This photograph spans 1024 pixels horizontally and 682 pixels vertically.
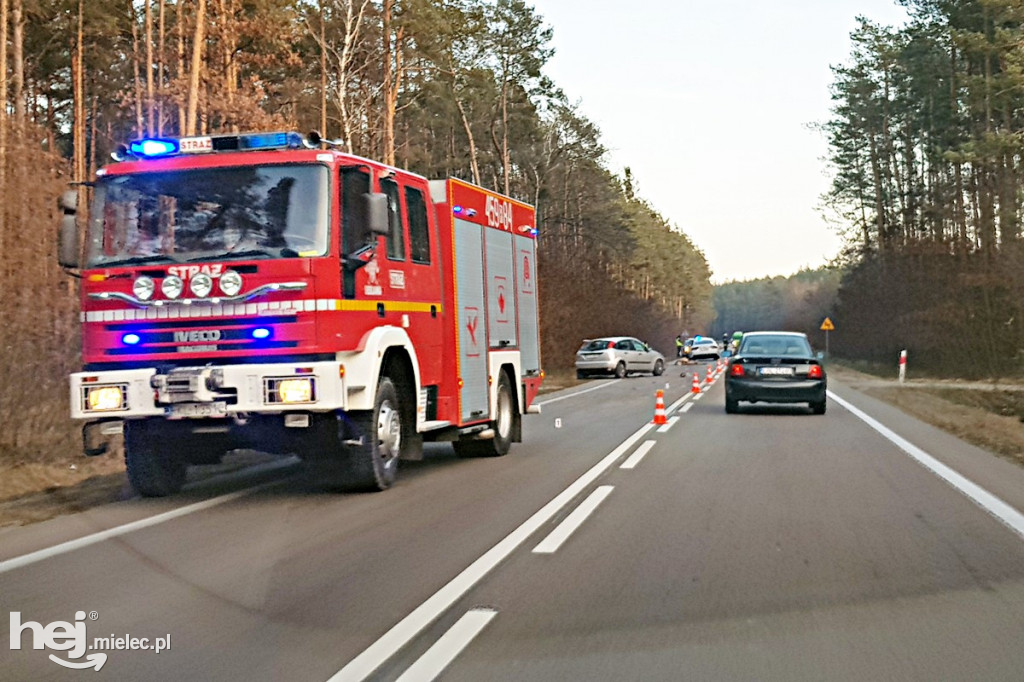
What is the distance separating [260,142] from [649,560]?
5.33 m

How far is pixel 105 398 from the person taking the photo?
33.2 feet

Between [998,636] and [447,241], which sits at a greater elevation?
[447,241]

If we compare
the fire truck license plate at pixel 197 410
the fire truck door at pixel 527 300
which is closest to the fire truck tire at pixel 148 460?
the fire truck license plate at pixel 197 410

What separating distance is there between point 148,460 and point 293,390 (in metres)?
1.98

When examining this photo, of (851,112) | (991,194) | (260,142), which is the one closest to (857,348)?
(851,112)

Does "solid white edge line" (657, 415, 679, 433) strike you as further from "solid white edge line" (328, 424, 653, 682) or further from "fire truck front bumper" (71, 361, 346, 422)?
"fire truck front bumper" (71, 361, 346, 422)

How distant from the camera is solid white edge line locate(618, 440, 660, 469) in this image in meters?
13.5

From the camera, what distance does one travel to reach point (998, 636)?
5715 mm

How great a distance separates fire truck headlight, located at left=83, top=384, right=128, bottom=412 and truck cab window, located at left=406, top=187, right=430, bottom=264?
3.18m

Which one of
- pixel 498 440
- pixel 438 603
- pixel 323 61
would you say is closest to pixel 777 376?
pixel 498 440

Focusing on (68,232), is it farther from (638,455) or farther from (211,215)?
(638,455)

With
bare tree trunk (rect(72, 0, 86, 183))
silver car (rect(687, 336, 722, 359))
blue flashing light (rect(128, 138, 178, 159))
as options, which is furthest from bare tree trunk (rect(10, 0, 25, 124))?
silver car (rect(687, 336, 722, 359))

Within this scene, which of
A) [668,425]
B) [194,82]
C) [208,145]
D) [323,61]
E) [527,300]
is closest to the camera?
[208,145]

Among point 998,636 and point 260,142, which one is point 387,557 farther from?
point 260,142
